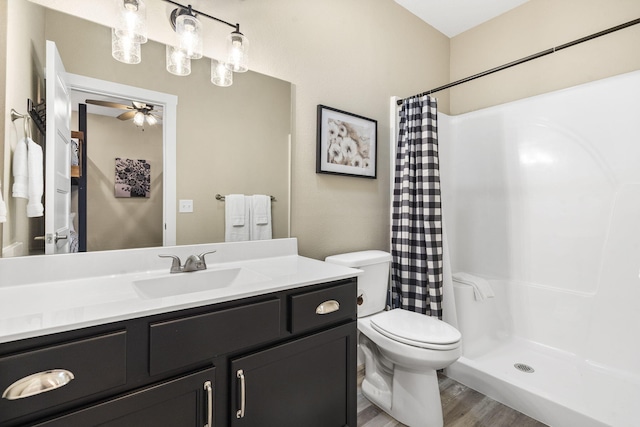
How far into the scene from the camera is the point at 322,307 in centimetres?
122

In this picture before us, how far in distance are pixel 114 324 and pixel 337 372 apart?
0.87 meters

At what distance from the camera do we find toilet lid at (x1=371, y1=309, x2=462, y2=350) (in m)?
1.45

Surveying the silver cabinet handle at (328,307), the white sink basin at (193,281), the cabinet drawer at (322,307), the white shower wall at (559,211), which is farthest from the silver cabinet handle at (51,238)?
the white shower wall at (559,211)

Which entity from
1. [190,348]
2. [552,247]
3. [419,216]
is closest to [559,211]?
[552,247]

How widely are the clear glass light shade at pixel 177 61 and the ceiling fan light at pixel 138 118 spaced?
24 centimetres

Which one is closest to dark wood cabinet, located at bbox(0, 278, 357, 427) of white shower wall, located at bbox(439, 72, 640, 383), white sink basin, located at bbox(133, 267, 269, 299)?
white sink basin, located at bbox(133, 267, 269, 299)

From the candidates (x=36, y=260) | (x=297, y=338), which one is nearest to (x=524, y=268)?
(x=297, y=338)

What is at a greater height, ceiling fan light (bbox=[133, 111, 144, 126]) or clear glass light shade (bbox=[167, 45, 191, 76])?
clear glass light shade (bbox=[167, 45, 191, 76])

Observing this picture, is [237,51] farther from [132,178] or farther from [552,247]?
[552,247]

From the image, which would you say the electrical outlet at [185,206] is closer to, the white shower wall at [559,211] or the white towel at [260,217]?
the white towel at [260,217]

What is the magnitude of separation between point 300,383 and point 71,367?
728 millimetres

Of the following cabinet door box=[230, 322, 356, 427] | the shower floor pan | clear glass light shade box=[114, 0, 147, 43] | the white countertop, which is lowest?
the shower floor pan

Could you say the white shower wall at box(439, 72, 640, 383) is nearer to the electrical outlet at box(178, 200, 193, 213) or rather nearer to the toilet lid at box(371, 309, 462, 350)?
the toilet lid at box(371, 309, 462, 350)

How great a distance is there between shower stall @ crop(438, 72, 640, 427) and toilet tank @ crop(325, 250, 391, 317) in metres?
0.59
